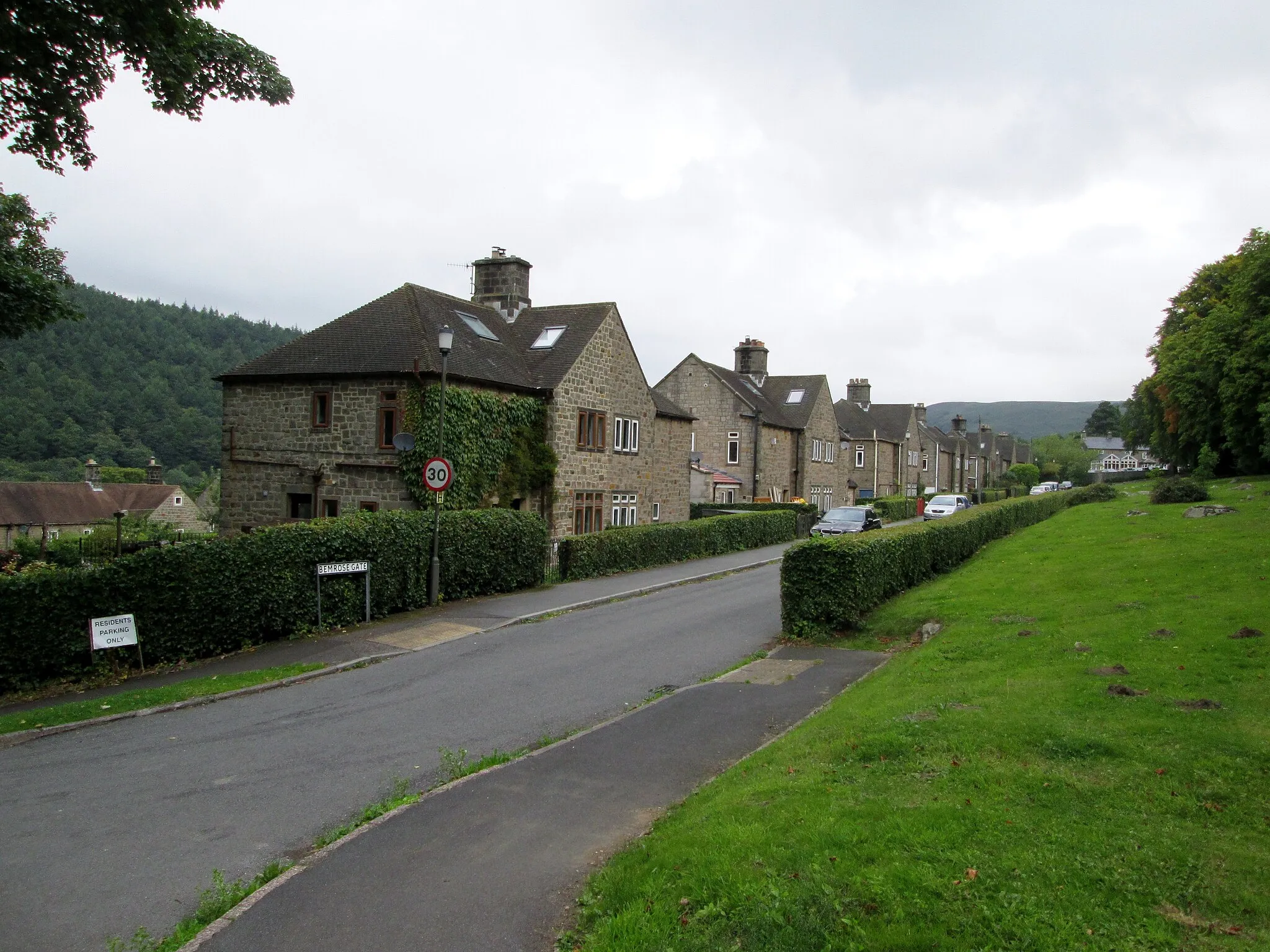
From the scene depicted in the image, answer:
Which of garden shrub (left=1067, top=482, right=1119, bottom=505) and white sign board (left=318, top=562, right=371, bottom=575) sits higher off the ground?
garden shrub (left=1067, top=482, right=1119, bottom=505)

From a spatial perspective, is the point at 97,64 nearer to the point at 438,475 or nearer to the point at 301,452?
the point at 438,475

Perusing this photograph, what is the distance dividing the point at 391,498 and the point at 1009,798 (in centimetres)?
2190

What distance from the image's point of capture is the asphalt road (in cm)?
664

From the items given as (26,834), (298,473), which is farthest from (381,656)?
(298,473)

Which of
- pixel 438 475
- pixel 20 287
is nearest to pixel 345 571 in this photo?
pixel 438 475

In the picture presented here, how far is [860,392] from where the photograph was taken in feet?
254

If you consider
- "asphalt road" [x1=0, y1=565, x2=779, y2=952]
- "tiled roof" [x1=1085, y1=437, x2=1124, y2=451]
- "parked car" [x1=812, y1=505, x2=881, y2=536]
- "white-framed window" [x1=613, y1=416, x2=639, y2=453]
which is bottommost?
"asphalt road" [x1=0, y1=565, x2=779, y2=952]

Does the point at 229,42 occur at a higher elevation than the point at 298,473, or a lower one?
higher

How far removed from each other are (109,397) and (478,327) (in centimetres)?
9100

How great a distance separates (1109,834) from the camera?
5.49m

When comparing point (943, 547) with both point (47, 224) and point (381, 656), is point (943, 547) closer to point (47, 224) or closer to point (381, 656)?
point (381, 656)

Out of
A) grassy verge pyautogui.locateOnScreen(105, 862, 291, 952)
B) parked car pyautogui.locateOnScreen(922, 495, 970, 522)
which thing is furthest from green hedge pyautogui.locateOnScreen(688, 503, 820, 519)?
grassy verge pyautogui.locateOnScreen(105, 862, 291, 952)

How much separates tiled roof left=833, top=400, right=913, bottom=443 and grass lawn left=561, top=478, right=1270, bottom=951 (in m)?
59.3

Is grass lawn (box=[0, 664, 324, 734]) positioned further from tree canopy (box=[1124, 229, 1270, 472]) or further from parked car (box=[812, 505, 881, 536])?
tree canopy (box=[1124, 229, 1270, 472])
